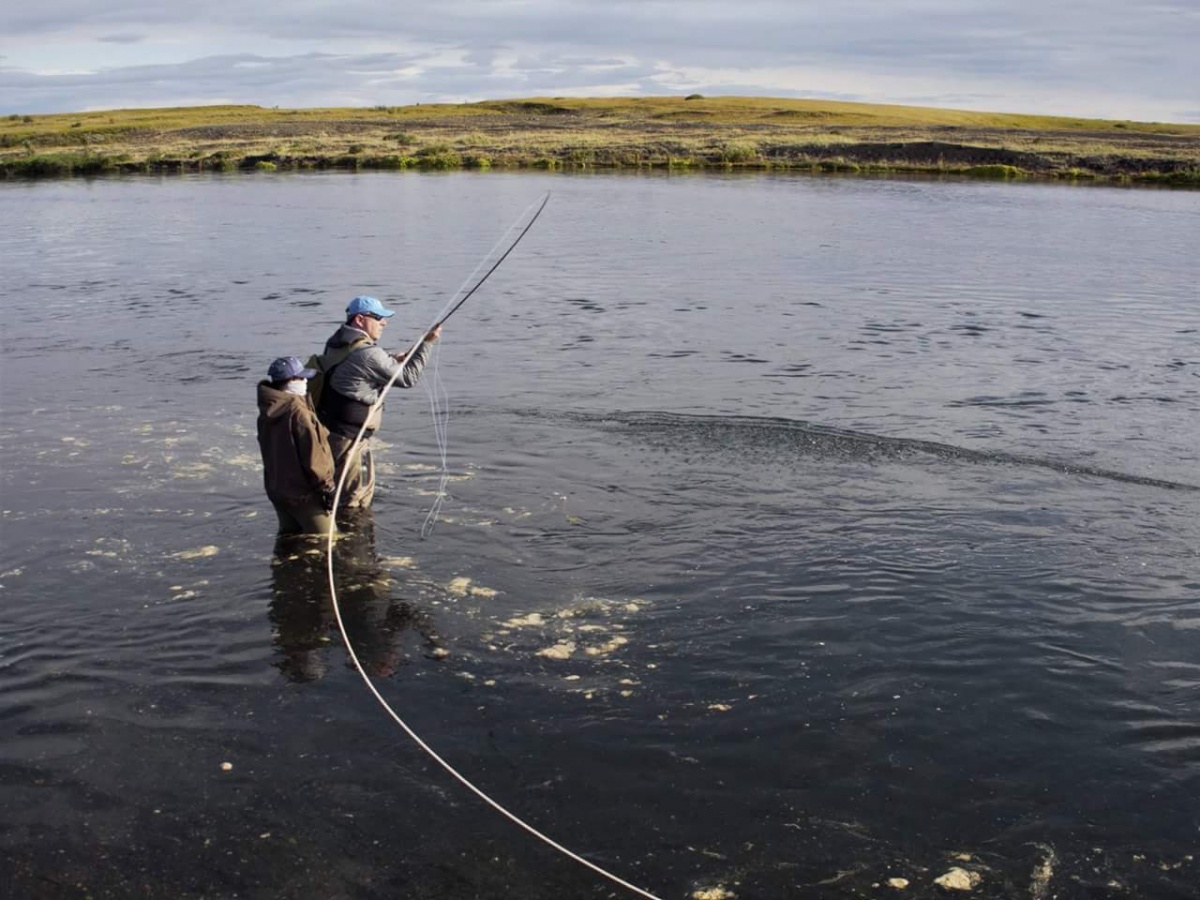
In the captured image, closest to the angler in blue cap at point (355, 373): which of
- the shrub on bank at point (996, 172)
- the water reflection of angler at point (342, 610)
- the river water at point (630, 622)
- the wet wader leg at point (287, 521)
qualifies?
the wet wader leg at point (287, 521)

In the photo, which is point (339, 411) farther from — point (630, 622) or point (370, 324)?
point (630, 622)

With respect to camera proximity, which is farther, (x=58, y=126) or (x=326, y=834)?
(x=58, y=126)

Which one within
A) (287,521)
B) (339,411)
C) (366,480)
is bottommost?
(287,521)

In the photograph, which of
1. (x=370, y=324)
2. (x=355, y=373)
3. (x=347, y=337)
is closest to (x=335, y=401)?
(x=355, y=373)

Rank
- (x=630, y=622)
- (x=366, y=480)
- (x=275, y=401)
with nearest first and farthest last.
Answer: (x=630, y=622)
(x=275, y=401)
(x=366, y=480)

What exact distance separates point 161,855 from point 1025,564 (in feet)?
19.4

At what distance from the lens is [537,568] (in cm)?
888

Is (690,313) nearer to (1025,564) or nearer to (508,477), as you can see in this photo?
(508,477)

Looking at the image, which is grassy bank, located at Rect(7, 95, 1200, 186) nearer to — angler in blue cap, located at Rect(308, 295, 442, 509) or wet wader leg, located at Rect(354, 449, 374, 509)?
wet wader leg, located at Rect(354, 449, 374, 509)

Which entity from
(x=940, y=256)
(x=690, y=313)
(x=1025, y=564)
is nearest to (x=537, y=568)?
(x=1025, y=564)

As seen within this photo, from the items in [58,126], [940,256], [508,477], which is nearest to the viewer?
[508,477]

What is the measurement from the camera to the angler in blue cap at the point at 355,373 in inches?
357

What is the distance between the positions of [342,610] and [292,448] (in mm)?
1204

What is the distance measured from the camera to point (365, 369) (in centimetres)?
909
